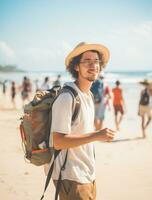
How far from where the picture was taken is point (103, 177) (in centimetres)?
647

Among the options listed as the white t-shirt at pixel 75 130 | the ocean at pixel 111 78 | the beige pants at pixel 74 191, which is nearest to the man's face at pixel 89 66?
the white t-shirt at pixel 75 130

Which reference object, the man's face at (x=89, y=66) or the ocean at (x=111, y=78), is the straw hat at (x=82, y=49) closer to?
the man's face at (x=89, y=66)

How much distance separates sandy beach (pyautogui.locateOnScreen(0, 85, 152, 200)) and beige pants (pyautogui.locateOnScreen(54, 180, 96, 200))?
111 centimetres

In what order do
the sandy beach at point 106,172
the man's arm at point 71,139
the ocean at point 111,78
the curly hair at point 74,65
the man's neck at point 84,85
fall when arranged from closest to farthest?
the man's arm at point 71,139 < the man's neck at point 84,85 < the curly hair at point 74,65 < the sandy beach at point 106,172 < the ocean at point 111,78

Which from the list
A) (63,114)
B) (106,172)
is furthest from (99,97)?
(63,114)

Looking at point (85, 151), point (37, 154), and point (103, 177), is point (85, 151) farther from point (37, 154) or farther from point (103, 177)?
point (103, 177)

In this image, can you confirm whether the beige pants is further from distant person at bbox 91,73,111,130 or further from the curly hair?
distant person at bbox 91,73,111,130

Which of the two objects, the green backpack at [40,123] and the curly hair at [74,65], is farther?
the curly hair at [74,65]

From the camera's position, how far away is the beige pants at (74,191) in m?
2.72

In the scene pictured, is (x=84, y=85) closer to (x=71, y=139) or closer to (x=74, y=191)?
(x=71, y=139)

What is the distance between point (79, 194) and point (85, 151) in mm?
306

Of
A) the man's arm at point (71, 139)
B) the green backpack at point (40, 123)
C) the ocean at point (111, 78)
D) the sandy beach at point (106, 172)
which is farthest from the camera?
the ocean at point (111, 78)

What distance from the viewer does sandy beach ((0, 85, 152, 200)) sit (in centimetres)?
563

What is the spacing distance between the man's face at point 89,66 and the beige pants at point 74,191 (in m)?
0.77
